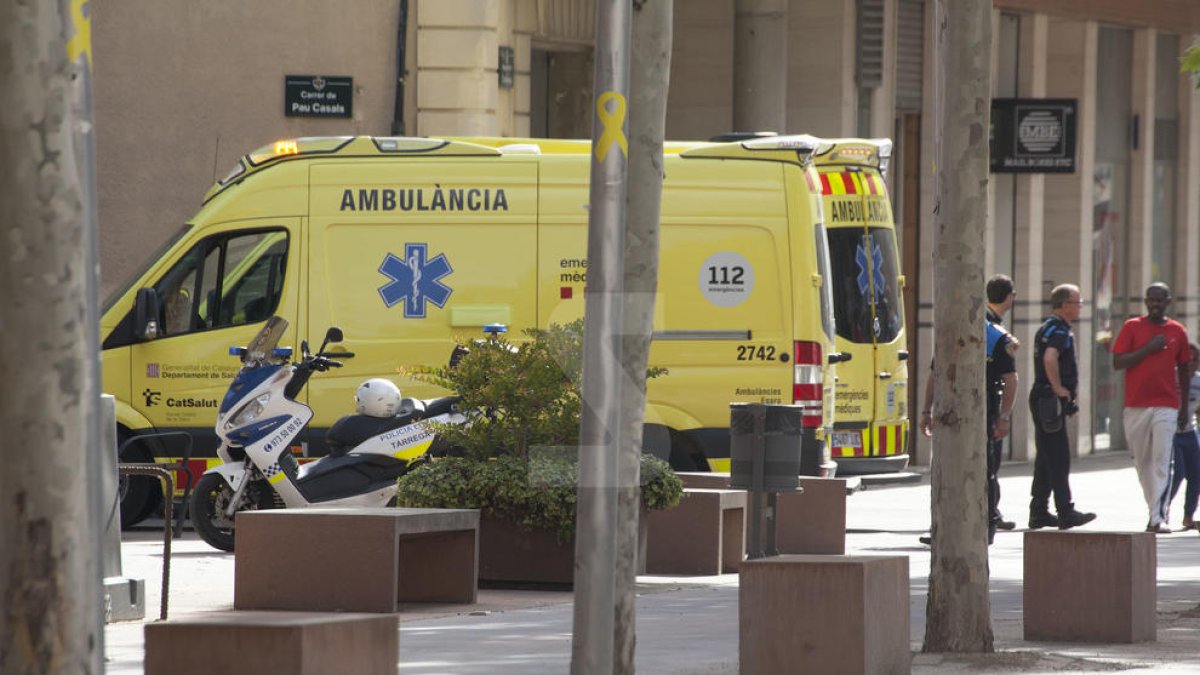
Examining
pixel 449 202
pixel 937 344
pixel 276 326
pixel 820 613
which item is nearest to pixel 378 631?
pixel 820 613

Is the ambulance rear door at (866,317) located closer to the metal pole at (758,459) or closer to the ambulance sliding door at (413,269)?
the ambulance sliding door at (413,269)

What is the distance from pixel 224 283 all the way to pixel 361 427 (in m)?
1.85

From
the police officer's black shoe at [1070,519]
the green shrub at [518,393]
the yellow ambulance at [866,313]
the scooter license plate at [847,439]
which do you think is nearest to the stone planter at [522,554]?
the green shrub at [518,393]

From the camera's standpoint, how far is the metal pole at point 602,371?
6.97 metres

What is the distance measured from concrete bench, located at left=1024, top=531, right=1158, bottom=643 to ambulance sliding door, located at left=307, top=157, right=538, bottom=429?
5.59 m

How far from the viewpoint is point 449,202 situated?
614 inches

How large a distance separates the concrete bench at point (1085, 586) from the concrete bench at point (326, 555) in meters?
2.76

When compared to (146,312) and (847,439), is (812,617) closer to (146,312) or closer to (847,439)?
(146,312)

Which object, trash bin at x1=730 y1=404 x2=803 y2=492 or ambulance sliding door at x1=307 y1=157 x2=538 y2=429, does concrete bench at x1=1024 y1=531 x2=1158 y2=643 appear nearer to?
trash bin at x1=730 y1=404 x2=803 y2=492

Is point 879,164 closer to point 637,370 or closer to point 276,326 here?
point 276,326

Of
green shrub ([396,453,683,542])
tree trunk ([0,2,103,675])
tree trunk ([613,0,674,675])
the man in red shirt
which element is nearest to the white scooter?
green shrub ([396,453,683,542])

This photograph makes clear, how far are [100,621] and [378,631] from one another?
113 cm

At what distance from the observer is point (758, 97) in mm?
23672

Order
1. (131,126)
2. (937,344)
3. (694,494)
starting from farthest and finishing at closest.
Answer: (131,126) < (694,494) < (937,344)
